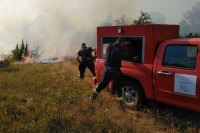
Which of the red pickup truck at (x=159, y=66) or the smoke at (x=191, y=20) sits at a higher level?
the smoke at (x=191, y=20)

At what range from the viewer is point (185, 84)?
3172mm

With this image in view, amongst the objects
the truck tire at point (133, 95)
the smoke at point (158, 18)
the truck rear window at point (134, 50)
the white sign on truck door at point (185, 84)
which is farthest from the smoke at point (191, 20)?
the white sign on truck door at point (185, 84)

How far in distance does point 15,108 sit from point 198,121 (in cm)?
378

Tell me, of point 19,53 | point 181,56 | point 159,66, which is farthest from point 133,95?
point 19,53

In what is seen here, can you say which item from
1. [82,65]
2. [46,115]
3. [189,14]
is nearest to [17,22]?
[82,65]

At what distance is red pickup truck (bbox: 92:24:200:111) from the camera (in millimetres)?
3174

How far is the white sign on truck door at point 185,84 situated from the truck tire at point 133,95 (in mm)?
787

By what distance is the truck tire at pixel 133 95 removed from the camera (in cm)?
389

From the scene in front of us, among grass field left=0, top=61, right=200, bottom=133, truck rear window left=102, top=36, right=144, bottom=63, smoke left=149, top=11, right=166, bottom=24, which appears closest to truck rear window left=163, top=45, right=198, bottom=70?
truck rear window left=102, top=36, right=144, bottom=63

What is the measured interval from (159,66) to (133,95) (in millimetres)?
893

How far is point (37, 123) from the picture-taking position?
342 centimetres

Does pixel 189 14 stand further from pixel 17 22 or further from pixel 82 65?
pixel 82 65

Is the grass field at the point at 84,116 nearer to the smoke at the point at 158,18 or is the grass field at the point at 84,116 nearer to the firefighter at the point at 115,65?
the firefighter at the point at 115,65

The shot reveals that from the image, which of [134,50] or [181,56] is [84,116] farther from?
[181,56]
